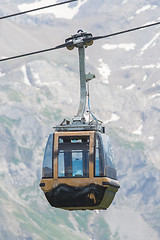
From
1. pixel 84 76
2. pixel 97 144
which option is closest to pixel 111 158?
pixel 97 144

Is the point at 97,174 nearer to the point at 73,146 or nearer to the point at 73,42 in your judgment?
the point at 73,146

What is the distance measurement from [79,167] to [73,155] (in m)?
0.99

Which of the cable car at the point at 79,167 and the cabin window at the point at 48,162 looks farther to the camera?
the cabin window at the point at 48,162

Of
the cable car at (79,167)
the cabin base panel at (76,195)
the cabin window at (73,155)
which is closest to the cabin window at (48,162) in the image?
the cable car at (79,167)

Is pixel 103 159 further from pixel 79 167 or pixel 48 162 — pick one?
pixel 48 162

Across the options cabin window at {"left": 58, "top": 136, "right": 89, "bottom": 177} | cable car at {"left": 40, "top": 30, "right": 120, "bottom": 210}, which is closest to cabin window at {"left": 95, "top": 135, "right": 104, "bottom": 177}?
cable car at {"left": 40, "top": 30, "right": 120, "bottom": 210}

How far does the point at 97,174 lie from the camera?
42375mm

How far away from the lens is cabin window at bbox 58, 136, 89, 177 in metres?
42.9

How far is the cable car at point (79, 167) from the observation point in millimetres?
42125

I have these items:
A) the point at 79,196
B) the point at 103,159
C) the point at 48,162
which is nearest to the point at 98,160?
the point at 103,159

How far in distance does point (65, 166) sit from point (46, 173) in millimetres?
1227

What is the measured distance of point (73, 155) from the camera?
4359 centimetres

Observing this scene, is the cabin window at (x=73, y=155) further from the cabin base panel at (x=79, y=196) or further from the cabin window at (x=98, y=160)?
the cabin base panel at (x=79, y=196)

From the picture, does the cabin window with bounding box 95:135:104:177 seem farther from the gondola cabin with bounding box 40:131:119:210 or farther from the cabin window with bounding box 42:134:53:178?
the cabin window with bounding box 42:134:53:178
